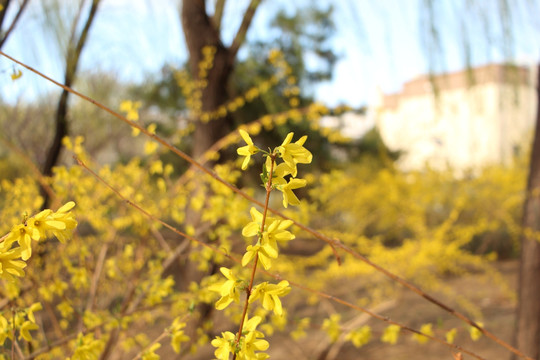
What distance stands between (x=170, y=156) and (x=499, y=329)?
4.89 metres

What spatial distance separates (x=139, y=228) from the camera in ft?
7.19

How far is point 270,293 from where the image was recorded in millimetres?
571

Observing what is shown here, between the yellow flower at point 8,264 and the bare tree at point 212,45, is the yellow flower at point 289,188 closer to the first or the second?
the yellow flower at point 8,264

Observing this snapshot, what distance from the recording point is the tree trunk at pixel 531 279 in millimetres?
2287

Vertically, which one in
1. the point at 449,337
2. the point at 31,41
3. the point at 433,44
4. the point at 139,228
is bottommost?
the point at 449,337

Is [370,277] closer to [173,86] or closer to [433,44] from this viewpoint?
[173,86]

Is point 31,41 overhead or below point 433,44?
below

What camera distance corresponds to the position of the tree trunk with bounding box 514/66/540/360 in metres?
2.29

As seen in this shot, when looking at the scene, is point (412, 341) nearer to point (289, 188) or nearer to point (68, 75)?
point (68, 75)

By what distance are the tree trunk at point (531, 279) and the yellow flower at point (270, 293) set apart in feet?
7.00

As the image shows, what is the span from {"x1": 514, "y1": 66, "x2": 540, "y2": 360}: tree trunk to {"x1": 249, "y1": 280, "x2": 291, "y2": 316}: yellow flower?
7.00 feet

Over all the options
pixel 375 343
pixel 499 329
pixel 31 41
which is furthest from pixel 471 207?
pixel 31 41

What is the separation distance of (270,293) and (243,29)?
2280 mm

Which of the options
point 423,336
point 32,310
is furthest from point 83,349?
point 423,336
